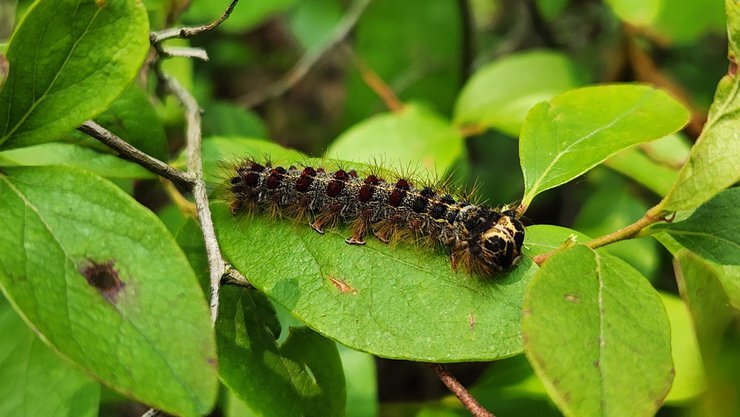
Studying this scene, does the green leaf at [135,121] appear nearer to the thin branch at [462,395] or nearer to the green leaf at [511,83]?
the thin branch at [462,395]

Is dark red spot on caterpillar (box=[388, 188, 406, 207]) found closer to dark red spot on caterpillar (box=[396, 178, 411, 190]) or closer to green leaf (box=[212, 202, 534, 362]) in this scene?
dark red spot on caterpillar (box=[396, 178, 411, 190])

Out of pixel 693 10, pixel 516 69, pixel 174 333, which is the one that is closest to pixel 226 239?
pixel 174 333

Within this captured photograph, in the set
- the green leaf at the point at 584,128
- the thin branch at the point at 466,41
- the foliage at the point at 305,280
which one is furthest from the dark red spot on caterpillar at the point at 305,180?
the thin branch at the point at 466,41

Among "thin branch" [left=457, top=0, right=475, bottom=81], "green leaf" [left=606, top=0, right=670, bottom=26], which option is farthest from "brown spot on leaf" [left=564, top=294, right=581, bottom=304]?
"thin branch" [left=457, top=0, right=475, bottom=81]

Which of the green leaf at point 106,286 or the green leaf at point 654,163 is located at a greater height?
the green leaf at point 106,286

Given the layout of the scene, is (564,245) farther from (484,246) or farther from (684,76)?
(684,76)
